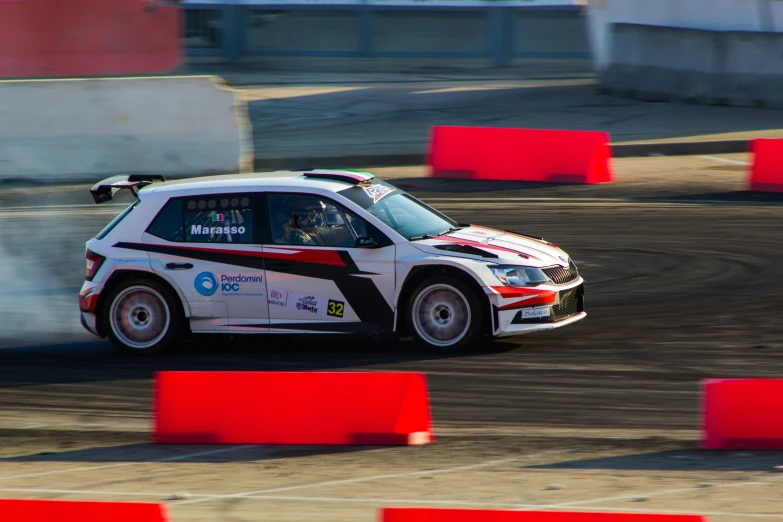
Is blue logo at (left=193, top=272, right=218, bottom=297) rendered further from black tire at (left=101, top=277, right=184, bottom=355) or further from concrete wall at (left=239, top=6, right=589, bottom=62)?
concrete wall at (left=239, top=6, right=589, bottom=62)

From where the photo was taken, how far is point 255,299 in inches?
393

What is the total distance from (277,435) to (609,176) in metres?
11.8

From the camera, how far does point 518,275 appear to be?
32.1ft

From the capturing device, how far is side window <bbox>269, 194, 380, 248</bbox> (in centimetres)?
993

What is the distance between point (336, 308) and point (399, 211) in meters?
1.12

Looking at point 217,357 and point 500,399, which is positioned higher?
point 217,357

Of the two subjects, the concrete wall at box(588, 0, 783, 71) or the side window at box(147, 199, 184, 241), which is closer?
the side window at box(147, 199, 184, 241)

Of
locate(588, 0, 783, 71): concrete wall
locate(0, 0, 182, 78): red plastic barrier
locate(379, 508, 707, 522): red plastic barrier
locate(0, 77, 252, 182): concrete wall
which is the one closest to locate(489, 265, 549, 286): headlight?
locate(379, 508, 707, 522): red plastic barrier

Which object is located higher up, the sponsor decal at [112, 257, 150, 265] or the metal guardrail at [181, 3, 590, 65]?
the metal guardrail at [181, 3, 590, 65]

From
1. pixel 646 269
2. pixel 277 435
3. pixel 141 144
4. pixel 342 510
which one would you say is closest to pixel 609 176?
pixel 646 269

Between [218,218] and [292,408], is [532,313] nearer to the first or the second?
[292,408]

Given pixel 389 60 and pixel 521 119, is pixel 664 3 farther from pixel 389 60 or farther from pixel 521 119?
pixel 389 60

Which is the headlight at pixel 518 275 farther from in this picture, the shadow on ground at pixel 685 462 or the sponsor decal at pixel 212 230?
the shadow on ground at pixel 685 462

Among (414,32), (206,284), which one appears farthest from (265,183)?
(414,32)
